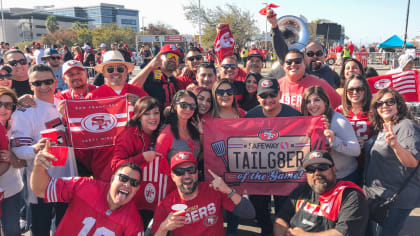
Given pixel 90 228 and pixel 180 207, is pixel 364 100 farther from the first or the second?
pixel 90 228

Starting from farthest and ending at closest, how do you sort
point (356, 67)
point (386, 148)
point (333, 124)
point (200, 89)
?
point (356, 67) < point (200, 89) < point (333, 124) < point (386, 148)

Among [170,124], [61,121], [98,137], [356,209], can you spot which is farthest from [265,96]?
[61,121]

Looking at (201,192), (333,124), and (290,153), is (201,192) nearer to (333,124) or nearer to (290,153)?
(290,153)

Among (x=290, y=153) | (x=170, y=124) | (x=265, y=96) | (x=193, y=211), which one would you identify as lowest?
(x=193, y=211)

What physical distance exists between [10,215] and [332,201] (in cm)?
345

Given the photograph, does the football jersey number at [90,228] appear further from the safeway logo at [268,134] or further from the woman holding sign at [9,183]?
the safeway logo at [268,134]

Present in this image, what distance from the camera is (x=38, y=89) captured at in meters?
3.70

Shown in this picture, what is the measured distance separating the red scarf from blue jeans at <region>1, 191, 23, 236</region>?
3308 mm

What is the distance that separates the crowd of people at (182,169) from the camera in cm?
308

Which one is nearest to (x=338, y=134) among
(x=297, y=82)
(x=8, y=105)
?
(x=297, y=82)

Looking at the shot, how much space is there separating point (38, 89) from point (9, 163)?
0.92 m

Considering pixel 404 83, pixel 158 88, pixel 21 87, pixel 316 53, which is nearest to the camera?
pixel 404 83

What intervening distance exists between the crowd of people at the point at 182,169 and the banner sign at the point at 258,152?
16 cm

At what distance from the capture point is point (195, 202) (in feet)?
11.0
